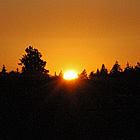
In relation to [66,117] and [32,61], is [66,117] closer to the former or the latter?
[66,117]

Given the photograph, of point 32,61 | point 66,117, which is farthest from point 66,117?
point 32,61

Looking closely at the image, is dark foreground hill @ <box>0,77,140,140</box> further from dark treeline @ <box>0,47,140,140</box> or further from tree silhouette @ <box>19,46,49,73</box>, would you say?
tree silhouette @ <box>19,46,49,73</box>

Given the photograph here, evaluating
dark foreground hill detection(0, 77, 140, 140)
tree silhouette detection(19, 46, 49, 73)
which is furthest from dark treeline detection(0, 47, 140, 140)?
tree silhouette detection(19, 46, 49, 73)

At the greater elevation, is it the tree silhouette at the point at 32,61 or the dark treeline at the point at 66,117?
the tree silhouette at the point at 32,61

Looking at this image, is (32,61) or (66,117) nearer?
(66,117)

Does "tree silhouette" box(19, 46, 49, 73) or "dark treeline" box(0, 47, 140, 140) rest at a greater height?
"tree silhouette" box(19, 46, 49, 73)

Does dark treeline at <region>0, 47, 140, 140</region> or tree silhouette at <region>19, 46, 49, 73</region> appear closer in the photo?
dark treeline at <region>0, 47, 140, 140</region>

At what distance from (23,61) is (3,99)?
54.1 meters

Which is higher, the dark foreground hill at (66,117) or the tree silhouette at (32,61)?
the tree silhouette at (32,61)

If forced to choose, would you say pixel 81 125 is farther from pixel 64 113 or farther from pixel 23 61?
pixel 23 61

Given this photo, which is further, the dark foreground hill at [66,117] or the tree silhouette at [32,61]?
the tree silhouette at [32,61]

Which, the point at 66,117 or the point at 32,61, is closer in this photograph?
the point at 66,117

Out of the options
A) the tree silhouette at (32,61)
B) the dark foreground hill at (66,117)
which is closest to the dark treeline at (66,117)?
the dark foreground hill at (66,117)

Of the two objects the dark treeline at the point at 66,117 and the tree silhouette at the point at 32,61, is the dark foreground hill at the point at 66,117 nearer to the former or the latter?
the dark treeline at the point at 66,117
